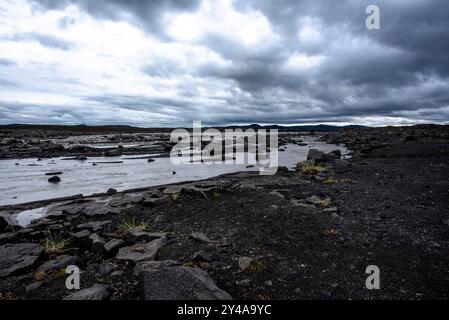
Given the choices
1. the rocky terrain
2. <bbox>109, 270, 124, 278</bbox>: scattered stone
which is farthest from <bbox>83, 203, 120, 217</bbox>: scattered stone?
<bbox>109, 270, 124, 278</bbox>: scattered stone

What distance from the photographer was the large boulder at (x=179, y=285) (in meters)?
4.89

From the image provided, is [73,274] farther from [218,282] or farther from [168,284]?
[218,282]

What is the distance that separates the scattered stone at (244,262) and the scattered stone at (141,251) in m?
1.88

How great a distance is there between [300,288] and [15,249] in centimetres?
663

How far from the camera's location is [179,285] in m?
5.05

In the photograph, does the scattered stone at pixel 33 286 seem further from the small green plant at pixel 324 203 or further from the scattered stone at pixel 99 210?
the small green plant at pixel 324 203

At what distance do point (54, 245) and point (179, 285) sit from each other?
4385 millimetres

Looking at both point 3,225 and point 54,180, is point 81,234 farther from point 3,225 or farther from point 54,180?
point 54,180

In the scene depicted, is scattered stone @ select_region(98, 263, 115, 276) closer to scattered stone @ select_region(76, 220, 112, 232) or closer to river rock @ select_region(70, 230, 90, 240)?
river rock @ select_region(70, 230, 90, 240)

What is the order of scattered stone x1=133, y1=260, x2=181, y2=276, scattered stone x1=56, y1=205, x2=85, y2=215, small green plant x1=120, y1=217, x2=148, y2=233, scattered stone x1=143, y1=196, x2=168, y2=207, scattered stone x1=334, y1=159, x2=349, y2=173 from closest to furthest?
1. scattered stone x1=133, y1=260, x2=181, y2=276
2. small green plant x1=120, y1=217, x2=148, y2=233
3. scattered stone x1=56, y1=205, x2=85, y2=215
4. scattered stone x1=143, y1=196, x2=168, y2=207
5. scattered stone x1=334, y1=159, x2=349, y2=173

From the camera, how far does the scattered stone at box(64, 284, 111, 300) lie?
5000 mm

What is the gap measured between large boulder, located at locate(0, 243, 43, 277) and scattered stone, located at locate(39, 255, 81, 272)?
352mm
